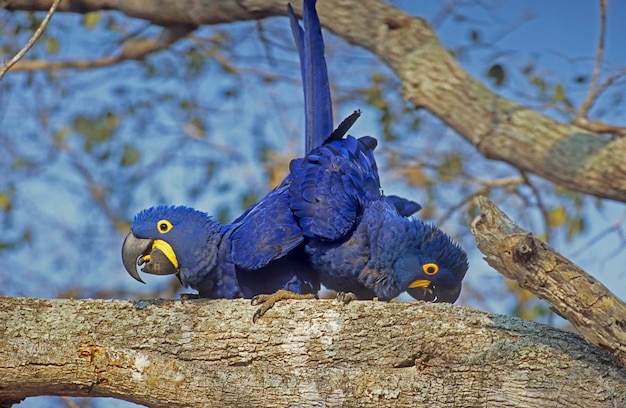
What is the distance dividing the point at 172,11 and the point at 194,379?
96.5 inches

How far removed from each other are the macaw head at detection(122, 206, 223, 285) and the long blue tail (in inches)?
30.0

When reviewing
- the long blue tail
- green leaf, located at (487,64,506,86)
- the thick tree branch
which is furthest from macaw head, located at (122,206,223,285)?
green leaf, located at (487,64,506,86)

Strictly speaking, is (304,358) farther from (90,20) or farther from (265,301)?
(90,20)

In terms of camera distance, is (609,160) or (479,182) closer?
(609,160)

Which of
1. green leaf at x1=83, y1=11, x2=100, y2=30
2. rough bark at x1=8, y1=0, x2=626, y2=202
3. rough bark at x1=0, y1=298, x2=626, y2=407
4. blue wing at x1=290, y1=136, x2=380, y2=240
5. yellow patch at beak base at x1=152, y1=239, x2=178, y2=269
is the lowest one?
rough bark at x1=0, y1=298, x2=626, y2=407

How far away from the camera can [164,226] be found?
3033 millimetres

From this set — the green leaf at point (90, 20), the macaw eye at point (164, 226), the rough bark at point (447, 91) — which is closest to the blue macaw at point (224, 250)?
the macaw eye at point (164, 226)

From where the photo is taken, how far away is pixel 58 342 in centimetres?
240

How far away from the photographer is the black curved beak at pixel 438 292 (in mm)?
3000

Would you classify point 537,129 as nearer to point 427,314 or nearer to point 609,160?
point 609,160

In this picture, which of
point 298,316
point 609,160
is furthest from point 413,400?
point 609,160

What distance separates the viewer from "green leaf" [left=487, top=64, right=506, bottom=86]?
4191 mm

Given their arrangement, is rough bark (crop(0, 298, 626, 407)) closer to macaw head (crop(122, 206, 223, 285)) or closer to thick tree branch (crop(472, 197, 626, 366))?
thick tree branch (crop(472, 197, 626, 366))

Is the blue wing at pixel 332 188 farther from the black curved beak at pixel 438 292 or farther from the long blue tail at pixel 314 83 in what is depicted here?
the black curved beak at pixel 438 292
